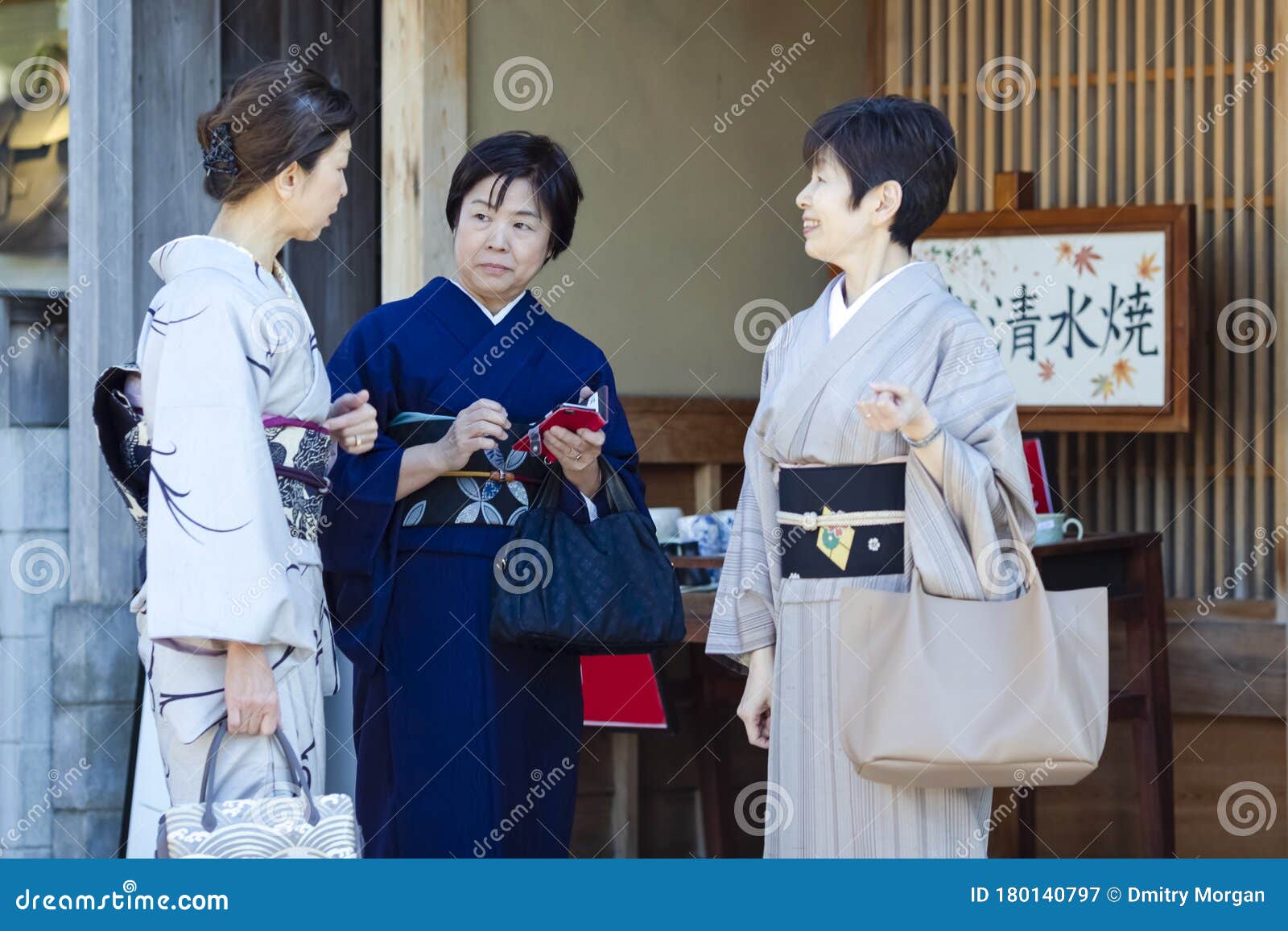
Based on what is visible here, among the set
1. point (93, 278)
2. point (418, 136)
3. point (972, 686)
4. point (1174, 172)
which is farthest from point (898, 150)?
point (1174, 172)

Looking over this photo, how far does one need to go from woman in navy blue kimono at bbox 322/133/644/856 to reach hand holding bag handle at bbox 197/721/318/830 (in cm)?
61

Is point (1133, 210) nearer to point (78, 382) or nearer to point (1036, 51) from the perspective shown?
point (1036, 51)

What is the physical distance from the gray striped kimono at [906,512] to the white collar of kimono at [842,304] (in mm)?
16

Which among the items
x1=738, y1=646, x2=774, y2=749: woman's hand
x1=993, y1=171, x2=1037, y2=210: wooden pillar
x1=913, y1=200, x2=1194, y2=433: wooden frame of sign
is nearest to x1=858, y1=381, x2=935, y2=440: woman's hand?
x1=738, y1=646, x2=774, y2=749: woman's hand

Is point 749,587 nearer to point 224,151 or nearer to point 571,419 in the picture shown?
point 571,419

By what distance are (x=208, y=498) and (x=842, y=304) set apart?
49.3 inches

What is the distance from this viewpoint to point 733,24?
5.91m

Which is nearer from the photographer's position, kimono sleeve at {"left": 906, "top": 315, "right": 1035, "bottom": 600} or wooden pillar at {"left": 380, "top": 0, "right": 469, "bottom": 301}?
kimono sleeve at {"left": 906, "top": 315, "right": 1035, "bottom": 600}

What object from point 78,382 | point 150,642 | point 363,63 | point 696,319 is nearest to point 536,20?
point 363,63

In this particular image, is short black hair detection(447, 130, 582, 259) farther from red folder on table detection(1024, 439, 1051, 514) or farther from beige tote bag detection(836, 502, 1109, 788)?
red folder on table detection(1024, 439, 1051, 514)

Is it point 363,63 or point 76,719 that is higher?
point 363,63

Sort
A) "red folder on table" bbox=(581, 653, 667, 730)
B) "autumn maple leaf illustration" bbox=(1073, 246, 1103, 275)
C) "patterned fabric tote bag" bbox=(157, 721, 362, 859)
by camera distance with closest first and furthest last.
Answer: "patterned fabric tote bag" bbox=(157, 721, 362, 859) < "red folder on table" bbox=(581, 653, 667, 730) < "autumn maple leaf illustration" bbox=(1073, 246, 1103, 275)

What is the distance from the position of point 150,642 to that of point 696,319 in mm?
3252

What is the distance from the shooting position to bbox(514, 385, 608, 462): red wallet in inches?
128
